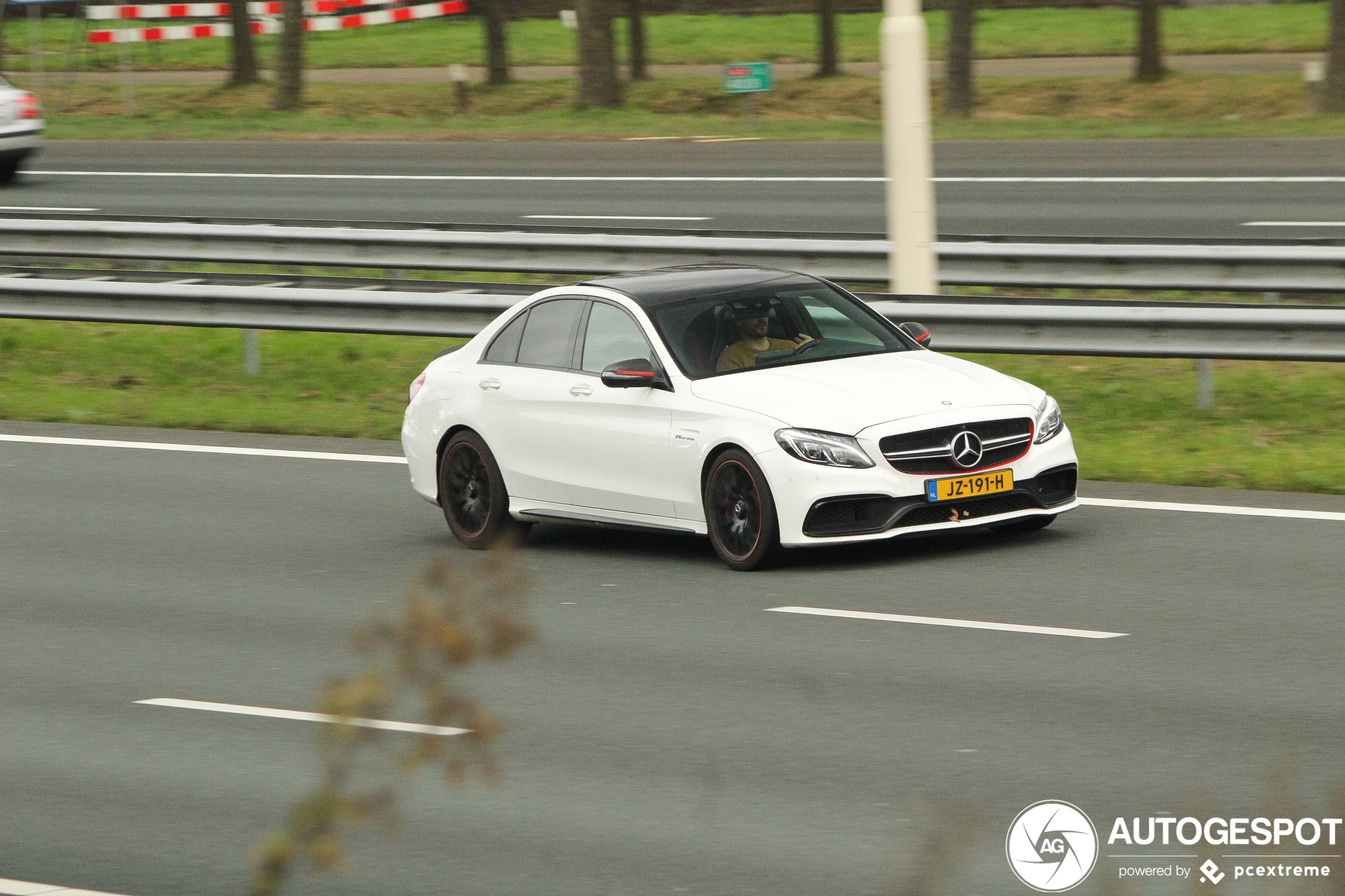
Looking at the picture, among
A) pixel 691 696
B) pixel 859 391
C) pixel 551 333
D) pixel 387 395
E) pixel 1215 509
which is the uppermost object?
pixel 551 333

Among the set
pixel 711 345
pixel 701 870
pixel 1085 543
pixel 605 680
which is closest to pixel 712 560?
pixel 711 345

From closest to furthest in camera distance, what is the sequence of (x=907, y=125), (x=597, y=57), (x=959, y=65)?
1. (x=907, y=125)
2. (x=959, y=65)
3. (x=597, y=57)

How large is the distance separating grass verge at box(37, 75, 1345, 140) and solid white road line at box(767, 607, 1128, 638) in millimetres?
21113

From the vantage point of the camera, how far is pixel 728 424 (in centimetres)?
1034

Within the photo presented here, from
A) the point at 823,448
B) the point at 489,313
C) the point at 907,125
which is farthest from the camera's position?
the point at 489,313

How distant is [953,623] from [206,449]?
723cm

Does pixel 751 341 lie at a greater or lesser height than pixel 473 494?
greater

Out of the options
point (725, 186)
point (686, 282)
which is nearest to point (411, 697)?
point (686, 282)

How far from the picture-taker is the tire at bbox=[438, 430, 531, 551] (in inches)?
449

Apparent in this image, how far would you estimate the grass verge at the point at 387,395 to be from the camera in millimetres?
13078

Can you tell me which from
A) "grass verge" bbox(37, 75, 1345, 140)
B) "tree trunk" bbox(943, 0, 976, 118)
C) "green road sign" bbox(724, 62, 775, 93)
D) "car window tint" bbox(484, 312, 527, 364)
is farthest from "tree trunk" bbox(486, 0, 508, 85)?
"car window tint" bbox(484, 312, 527, 364)

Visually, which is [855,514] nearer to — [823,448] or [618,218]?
[823,448]

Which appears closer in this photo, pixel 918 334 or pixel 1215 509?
pixel 918 334

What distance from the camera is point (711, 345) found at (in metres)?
10.9
